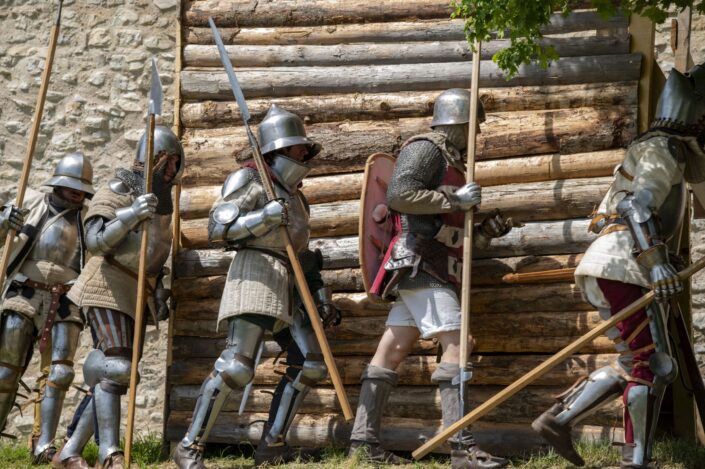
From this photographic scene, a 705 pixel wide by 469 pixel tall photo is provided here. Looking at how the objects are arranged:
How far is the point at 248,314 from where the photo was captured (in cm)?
665

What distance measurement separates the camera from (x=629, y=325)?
614cm

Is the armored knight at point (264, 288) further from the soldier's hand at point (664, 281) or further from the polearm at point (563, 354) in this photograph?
the soldier's hand at point (664, 281)

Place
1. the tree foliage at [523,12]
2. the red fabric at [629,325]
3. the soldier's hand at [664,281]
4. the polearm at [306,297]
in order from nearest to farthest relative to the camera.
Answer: the soldier's hand at [664,281] < the red fabric at [629,325] < the tree foliage at [523,12] < the polearm at [306,297]

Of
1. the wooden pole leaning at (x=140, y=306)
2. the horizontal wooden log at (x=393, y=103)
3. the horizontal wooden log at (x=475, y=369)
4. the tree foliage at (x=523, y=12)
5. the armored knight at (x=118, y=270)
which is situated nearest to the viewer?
the tree foliage at (x=523, y=12)

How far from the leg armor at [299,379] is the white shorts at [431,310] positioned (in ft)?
1.70

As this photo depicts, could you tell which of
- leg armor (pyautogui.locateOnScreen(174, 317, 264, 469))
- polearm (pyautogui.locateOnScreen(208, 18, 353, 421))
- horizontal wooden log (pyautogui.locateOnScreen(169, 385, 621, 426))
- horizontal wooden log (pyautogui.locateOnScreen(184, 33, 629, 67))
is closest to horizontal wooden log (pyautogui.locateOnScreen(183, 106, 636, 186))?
horizontal wooden log (pyautogui.locateOnScreen(184, 33, 629, 67))

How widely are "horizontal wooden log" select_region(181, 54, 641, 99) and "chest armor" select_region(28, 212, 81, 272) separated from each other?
3.95 feet

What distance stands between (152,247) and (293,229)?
3.15 feet

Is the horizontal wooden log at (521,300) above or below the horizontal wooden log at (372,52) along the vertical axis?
below

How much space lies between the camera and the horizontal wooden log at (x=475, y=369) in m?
6.92

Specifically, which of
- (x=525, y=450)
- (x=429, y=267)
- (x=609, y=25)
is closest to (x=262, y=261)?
(x=429, y=267)

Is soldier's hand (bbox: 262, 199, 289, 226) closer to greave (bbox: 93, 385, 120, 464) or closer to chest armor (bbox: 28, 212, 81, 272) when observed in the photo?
greave (bbox: 93, 385, 120, 464)

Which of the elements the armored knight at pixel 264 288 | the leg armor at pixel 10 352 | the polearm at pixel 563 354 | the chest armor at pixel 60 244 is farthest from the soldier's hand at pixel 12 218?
the polearm at pixel 563 354

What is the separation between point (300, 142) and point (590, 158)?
5.70 feet
